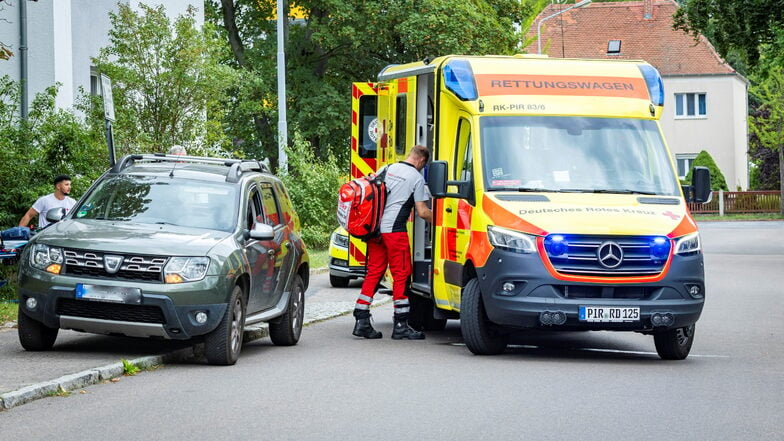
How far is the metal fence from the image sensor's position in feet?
224

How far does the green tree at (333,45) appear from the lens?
43.6 meters

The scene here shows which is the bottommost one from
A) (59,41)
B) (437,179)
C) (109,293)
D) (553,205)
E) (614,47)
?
(109,293)

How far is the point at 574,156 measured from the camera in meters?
12.8

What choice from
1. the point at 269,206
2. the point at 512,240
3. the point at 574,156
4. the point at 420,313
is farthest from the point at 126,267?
the point at 420,313

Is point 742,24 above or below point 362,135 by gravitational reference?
above

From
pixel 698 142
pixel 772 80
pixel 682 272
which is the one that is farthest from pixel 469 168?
pixel 698 142

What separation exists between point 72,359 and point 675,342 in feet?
17.9

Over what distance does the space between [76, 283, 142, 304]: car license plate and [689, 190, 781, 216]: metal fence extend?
59262 mm

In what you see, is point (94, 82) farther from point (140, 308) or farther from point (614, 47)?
point (614, 47)

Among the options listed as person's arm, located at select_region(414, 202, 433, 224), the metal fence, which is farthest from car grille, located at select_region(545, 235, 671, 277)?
the metal fence

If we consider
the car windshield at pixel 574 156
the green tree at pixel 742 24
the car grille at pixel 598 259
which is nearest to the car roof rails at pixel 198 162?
the car windshield at pixel 574 156

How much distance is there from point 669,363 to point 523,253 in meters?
1.79

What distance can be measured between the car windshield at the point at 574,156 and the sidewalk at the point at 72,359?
340cm

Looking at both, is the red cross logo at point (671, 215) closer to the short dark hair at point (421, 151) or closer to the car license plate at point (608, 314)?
the car license plate at point (608, 314)
